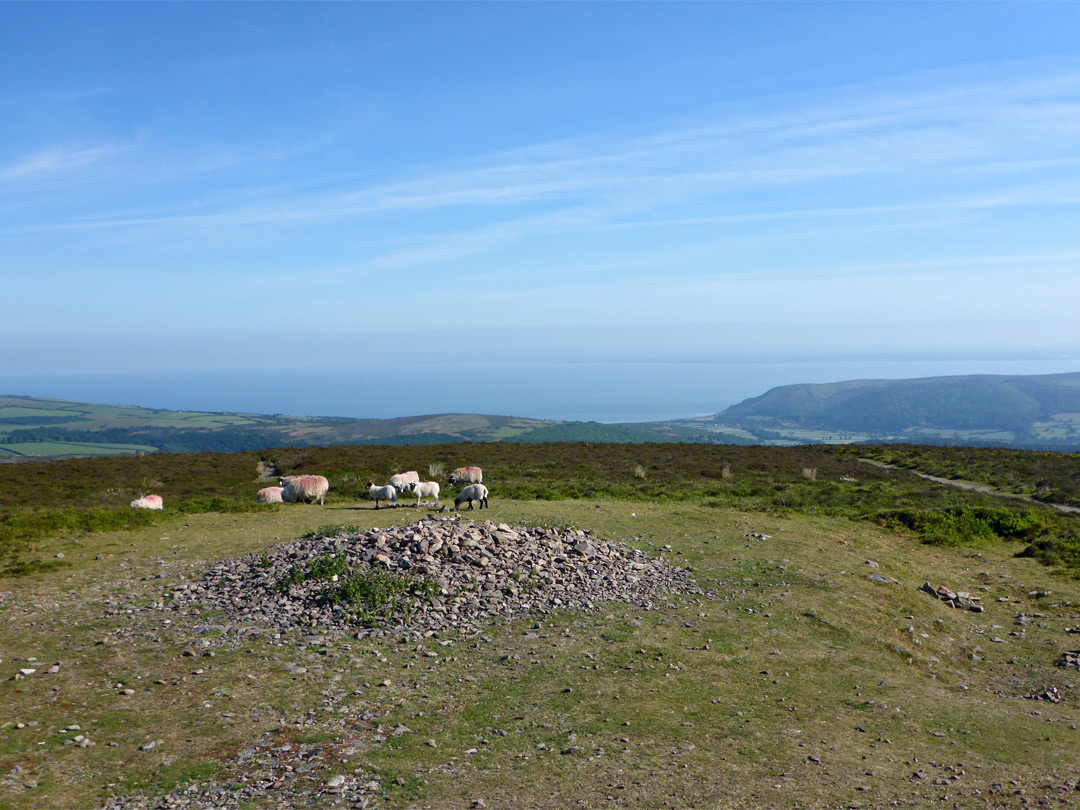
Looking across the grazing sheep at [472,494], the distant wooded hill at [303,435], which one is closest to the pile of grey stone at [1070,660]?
the grazing sheep at [472,494]

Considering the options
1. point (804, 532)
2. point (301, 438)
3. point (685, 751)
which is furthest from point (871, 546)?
point (301, 438)

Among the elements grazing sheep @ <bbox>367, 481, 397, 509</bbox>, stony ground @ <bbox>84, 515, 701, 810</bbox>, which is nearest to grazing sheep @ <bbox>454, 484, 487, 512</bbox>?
grazing sheep @ <bbox>367, 481, 397, 509</bbox>

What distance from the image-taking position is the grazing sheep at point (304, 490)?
97.1ft

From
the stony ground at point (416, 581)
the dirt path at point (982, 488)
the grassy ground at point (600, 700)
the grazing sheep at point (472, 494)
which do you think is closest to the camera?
the grassy ground at point (600, 700)

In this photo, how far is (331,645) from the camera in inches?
495

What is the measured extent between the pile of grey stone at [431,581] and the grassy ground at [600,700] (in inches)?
28.6

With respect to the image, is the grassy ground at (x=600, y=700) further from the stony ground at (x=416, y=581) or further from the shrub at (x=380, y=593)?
the shrub at (x=380, y=593)

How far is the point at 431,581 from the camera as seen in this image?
48.2ft

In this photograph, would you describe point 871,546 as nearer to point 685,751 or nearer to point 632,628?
point 632,628

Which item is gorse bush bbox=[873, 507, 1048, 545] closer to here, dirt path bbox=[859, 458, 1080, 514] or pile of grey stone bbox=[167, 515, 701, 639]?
dirt path bbox=[859, 458, 1080, 514]

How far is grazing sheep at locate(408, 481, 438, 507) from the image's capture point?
89.8 ft

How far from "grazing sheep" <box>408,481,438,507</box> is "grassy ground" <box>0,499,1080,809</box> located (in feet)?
34.4

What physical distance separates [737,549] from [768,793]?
42.1 ft

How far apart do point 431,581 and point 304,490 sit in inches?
668
